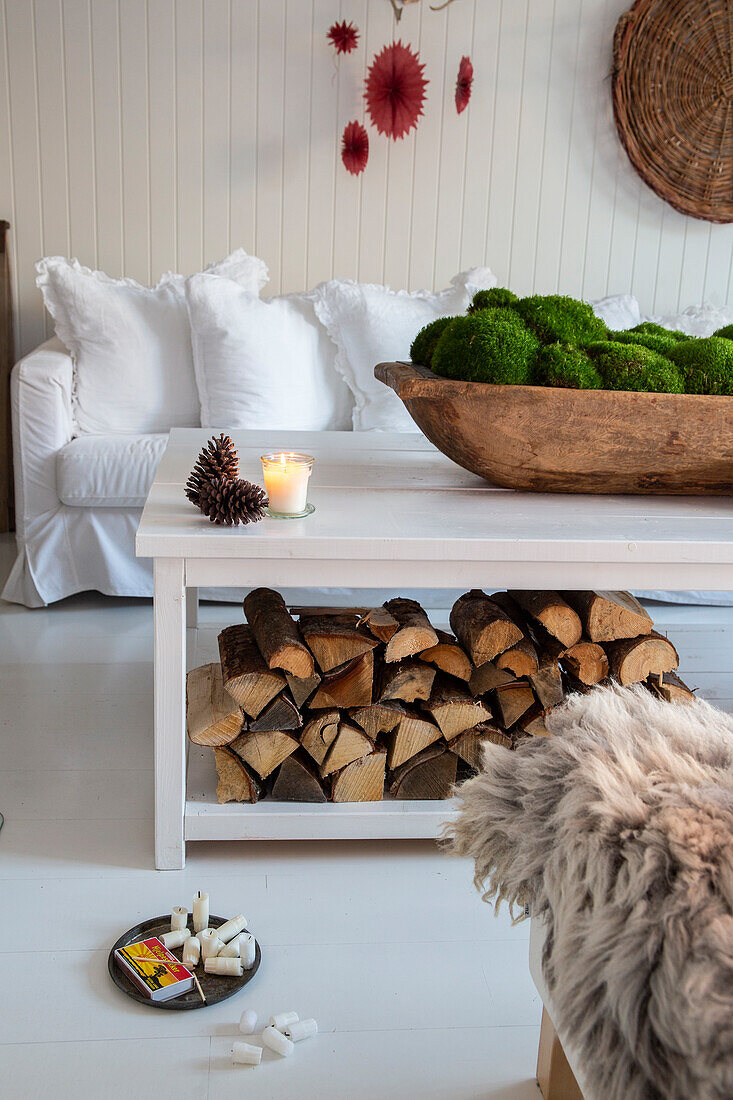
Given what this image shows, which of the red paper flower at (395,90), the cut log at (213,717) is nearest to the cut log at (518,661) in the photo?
the cut log at (213,717)

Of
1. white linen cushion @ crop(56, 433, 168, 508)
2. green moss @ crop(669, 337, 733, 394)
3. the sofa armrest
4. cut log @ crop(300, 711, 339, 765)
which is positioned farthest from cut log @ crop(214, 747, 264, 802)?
the sofa armrest

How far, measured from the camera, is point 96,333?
113 inches

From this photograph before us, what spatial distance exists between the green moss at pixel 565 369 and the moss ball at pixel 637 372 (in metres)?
0.02

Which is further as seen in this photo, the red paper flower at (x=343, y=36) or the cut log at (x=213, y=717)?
the red paper flower at (x=343, y=36)

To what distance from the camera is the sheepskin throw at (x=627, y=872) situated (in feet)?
2.28

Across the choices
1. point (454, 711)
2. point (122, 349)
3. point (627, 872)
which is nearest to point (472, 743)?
point (454, 711)

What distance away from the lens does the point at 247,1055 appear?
1171 millimetres

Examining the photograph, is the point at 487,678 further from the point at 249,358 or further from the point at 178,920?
the point at 249,358

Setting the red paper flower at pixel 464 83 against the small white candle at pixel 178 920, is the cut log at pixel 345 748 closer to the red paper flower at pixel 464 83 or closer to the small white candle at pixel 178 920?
the small white candle at pixel 178 920

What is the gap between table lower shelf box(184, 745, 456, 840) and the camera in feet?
5.10

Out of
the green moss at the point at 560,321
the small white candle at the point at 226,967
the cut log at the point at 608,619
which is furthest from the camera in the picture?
the green moss at the point at 560,321

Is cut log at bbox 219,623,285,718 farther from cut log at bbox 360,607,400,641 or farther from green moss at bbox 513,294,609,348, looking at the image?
green moss at bbox 513,294,609,348

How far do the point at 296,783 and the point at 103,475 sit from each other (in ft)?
4.39

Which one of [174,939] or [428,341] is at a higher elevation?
[428,341]
